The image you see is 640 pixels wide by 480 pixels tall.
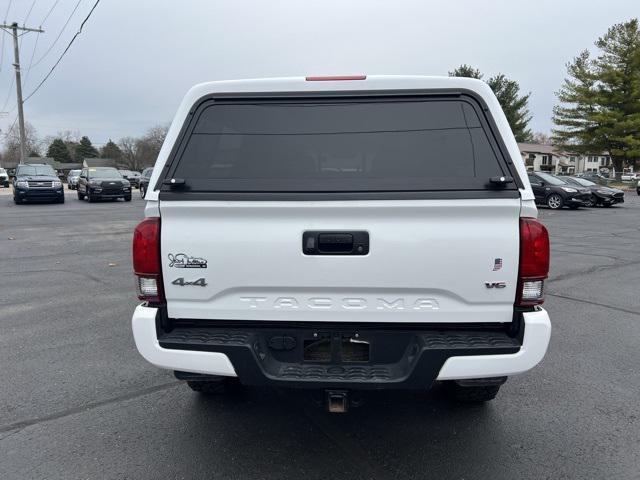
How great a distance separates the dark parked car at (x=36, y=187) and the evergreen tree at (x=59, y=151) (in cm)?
9602

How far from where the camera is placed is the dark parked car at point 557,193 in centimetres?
2036

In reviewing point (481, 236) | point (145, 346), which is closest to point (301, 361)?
point (145, 346)

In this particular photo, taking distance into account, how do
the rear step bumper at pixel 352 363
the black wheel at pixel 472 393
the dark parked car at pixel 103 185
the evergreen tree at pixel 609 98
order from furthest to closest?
the evergreen tree at pixel 609 98 → the dark parked car at pixel 103 185 → the black wheel at pixel 472 393 → the rear step bumper at pixel 352 363

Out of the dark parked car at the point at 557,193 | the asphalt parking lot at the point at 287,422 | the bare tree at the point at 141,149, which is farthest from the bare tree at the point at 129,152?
the asphalt parking lot at the point at 287,422

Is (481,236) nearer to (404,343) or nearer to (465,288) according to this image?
(465,288)

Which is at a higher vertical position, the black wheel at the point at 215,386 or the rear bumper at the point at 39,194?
the rear bumper at the point at 39,194

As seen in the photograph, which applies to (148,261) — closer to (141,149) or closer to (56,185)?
(56,185)

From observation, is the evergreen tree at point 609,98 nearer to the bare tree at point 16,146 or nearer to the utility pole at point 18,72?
the utility pole at point 18,72

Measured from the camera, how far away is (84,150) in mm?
107312

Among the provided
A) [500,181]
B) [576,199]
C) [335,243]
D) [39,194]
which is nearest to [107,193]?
[39,194]

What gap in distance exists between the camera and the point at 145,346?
2600mm

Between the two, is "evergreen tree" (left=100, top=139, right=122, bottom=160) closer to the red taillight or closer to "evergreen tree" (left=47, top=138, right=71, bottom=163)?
"evergreen tree" (left=47, top=138, right=71, bottom=163)

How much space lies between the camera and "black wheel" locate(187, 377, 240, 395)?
336cm

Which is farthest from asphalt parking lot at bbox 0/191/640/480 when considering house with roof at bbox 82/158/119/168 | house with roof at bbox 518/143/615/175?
house with roof at bbox 82/158/119/168
